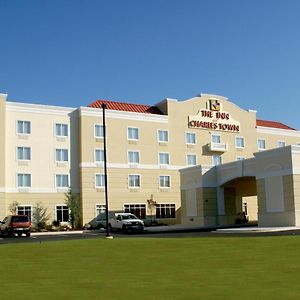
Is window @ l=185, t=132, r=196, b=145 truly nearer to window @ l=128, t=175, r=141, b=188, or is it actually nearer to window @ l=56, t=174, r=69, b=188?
window @ l=128, t=175, r=141, b=188

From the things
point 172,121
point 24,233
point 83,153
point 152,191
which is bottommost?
point 24,233

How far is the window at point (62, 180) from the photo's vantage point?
175 ft

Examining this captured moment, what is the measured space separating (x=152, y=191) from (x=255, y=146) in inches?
649

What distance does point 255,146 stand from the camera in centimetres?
6581

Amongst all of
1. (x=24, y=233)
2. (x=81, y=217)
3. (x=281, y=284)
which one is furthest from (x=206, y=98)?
(x=281, y=284)

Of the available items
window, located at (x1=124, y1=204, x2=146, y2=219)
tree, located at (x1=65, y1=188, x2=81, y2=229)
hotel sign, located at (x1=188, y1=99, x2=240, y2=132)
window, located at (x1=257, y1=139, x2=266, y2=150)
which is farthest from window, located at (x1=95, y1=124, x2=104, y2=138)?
window, located at (x1=257, y1=139, x2=266, y2=150)

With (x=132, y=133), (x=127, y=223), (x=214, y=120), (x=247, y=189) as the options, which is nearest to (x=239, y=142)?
(x=214, y=120)

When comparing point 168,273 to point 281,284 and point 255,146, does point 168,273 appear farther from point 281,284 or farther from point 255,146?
point 255,146

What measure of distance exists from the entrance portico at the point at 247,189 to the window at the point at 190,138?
7895 millimetres

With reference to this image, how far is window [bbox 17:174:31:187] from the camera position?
168 feet

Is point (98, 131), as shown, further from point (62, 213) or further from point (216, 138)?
point (216, 138)

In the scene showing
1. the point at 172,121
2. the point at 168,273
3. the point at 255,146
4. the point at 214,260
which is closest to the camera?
the point at 168,273

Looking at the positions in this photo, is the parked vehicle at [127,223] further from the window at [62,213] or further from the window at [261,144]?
the window at [261,144]

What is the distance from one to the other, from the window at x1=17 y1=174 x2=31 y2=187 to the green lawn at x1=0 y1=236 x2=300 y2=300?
3486 cm
